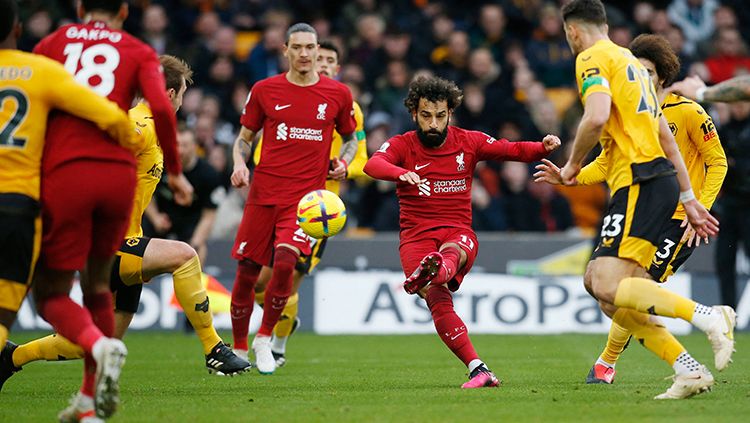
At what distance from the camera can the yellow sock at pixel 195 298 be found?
8961 millimetres

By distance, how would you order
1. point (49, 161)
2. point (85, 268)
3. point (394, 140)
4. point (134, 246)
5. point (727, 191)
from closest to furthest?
point (49, 161), point (85, 268), point (134, 246), point (394, 140), point (727, 191)

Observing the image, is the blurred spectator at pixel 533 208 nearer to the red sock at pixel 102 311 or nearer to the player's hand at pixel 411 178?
the player's hand at pixel 411 178

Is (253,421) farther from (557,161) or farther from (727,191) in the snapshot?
(557,161)

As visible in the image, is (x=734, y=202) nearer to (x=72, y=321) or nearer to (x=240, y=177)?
(x=240, y=177)

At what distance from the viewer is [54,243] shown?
6.61m

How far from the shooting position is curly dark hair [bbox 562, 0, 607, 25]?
7729mm

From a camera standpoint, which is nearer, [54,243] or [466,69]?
[54,243]

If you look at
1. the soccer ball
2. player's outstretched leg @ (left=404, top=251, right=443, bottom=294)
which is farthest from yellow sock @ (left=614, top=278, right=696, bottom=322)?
the soccer ball

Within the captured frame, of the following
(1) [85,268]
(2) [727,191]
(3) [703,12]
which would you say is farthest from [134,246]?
(3) [703,12]

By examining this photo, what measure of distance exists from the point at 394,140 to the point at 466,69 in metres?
9.54

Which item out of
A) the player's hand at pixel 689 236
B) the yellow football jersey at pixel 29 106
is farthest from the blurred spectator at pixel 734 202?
the yellow football jersey at pixel 29 106

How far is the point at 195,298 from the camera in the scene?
29.7 ft

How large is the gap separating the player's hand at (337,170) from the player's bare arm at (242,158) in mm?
759

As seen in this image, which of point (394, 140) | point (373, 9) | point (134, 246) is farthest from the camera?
point (373, 9)
